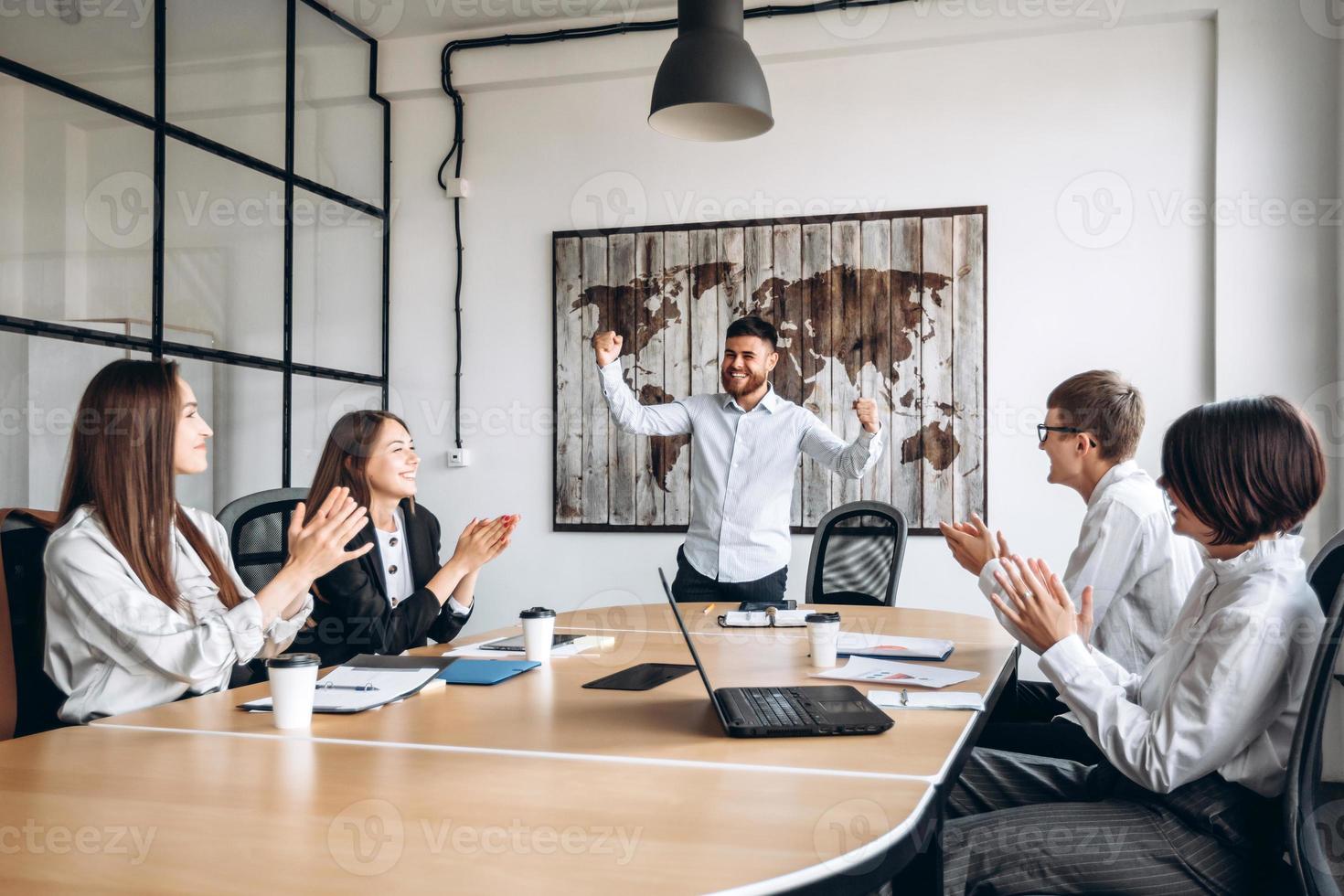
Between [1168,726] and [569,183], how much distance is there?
373 centimetres

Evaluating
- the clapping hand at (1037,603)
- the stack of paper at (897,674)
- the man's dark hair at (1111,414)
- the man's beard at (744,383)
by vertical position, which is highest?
the man's beard at (744,383)

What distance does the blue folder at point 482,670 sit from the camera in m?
1.84

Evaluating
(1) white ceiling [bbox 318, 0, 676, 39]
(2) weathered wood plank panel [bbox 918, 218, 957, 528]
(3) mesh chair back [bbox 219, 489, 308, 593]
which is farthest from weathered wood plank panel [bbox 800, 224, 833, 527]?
(3) mesh chair back [bbox 219, 489, 308, 593]

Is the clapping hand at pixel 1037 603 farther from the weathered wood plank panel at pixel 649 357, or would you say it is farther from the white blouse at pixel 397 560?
the weathered wood plank panel at pixel 649 357

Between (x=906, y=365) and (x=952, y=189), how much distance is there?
699 millimetres

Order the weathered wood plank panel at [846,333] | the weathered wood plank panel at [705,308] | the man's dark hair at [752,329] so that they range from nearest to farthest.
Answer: the man's dark hair at [752,329], the weathered wood plank panel at [846,333], the weathered wood plank panel at [705,308]

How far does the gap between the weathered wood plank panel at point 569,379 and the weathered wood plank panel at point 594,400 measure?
0.07 feet

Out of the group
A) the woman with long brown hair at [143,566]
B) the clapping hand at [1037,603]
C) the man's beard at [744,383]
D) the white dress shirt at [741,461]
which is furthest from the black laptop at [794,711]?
the man's beard at [744,383]

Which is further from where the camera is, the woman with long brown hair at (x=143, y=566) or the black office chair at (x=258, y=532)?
the black office chair at (x=258, y=532)

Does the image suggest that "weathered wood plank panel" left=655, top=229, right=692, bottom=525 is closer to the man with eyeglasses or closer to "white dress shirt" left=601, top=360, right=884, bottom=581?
"white dress shirt" left=601, top=360, right=884, bottom=581

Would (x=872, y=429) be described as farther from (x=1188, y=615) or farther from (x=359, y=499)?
(x=1188, y=615)

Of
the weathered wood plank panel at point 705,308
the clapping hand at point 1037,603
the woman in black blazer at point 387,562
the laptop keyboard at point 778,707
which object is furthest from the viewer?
the weathered wood plank panel at point 705,308

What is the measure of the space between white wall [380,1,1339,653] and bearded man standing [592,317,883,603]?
0.67 metres

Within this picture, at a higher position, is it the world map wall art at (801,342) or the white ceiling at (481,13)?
the white ceiling at (481,13)
